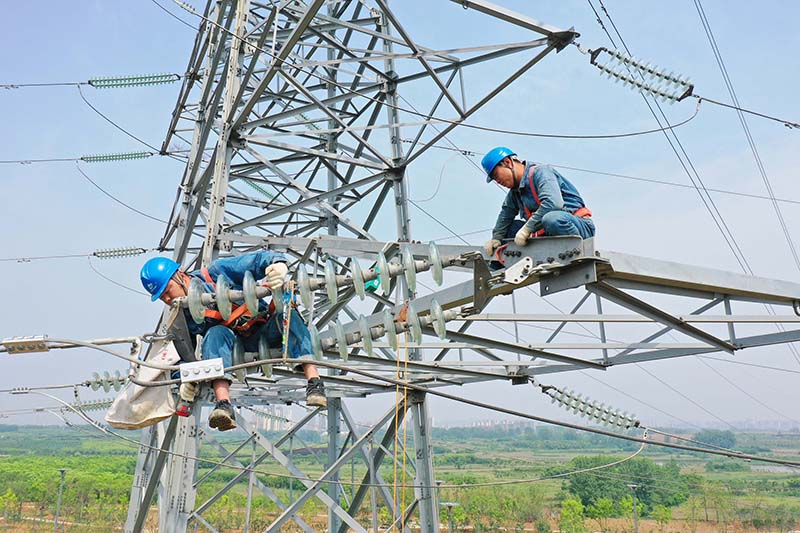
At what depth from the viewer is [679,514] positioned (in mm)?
55188

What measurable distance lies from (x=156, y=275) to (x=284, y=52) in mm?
2887

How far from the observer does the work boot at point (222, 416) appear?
421 centimetres

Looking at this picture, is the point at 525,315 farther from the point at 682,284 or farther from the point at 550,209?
the point at 550,209

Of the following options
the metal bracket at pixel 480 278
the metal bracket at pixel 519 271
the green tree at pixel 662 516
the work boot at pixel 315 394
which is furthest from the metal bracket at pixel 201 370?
the green tree at pixel 662 516

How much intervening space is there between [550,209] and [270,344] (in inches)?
87.4

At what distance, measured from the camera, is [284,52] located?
254 inches

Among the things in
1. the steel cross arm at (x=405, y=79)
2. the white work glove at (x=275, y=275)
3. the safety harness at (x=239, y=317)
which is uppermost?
the steel cross arm at (x=405, y=79)

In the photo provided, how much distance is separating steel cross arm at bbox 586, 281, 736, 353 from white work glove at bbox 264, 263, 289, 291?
196 centimetres

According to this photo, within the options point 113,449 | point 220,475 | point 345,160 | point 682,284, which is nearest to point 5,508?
point 220,475

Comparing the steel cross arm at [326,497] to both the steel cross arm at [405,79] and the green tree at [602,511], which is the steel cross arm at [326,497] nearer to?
the steel cross arm at [405,79]

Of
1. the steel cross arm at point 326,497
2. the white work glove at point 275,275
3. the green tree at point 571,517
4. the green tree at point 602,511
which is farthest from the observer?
the green tree at point 602,511

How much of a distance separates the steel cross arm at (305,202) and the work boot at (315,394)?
147 inches

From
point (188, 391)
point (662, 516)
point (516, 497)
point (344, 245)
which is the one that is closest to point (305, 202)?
point (344, 245)

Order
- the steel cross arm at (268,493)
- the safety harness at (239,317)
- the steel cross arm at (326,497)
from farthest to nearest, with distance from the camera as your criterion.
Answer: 1. the steel cross arm at (268,493)
2. the steel cross arm at (326,497)
3. the safety harness at (239,317)
